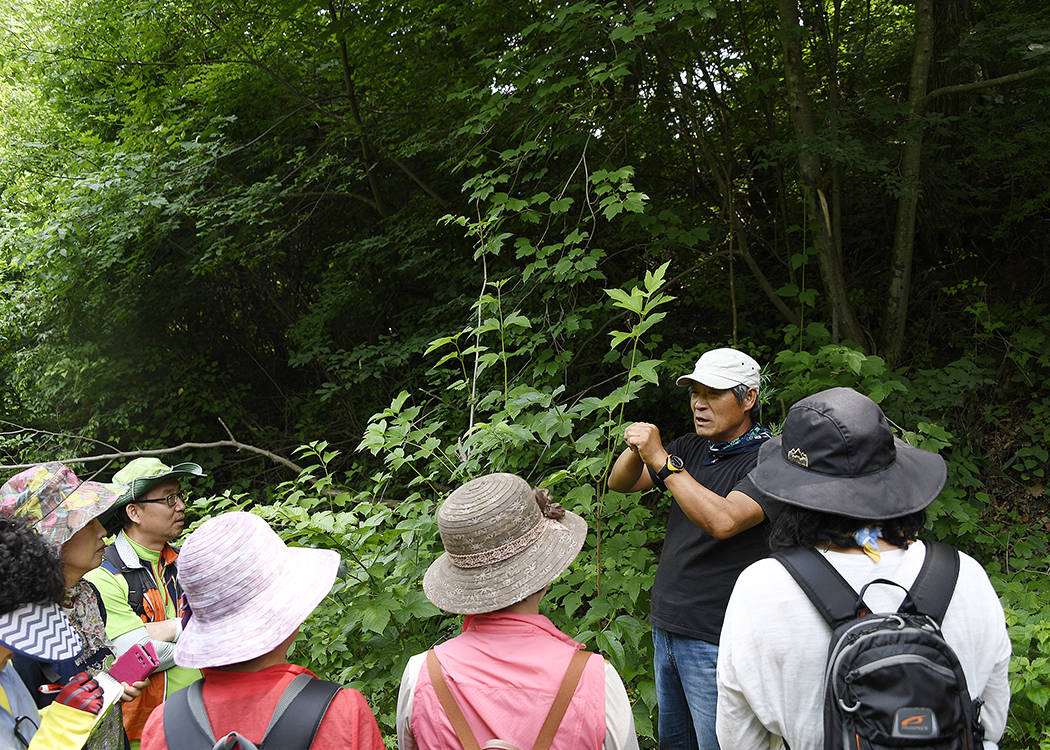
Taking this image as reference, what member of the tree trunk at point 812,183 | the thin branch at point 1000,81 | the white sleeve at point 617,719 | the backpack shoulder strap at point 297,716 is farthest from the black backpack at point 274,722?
the thin branch at point 1000,81

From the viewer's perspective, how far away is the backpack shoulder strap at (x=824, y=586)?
124 centimetres

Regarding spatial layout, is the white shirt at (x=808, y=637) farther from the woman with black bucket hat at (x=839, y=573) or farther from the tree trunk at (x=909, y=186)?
the tree trunk at (x=909, y=186)

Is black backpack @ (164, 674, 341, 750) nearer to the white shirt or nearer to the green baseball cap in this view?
the white shirt

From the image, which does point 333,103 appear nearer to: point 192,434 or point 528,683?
point 192,434

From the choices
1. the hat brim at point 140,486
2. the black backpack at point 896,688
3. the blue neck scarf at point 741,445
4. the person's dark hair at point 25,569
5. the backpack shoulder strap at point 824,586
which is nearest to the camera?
the black backpack at point 896,688

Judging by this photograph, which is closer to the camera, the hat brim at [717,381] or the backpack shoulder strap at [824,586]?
the backpack shoulder strap at [824,586]

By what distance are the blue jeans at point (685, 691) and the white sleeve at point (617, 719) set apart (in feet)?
2.88

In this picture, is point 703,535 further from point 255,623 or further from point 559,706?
point 255,623

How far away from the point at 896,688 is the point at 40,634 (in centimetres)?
175

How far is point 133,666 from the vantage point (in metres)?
2.08

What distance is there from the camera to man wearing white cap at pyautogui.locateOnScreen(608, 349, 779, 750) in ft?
6.86

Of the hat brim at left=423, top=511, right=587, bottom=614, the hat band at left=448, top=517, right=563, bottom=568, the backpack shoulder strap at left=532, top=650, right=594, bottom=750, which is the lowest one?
the backpack shoulder strap at left=532, top=650, right=594, bottom=750

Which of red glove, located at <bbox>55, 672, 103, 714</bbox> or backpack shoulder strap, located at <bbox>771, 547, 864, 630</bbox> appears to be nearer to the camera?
backpack shoulder strap, located at <bbox>771, 547, 864, 630</bbox>

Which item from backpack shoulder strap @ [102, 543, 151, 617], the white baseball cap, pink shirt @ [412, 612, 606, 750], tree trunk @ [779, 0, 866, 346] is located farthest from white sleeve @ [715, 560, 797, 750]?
tree trunk @ [779, 0, 866, 346]
